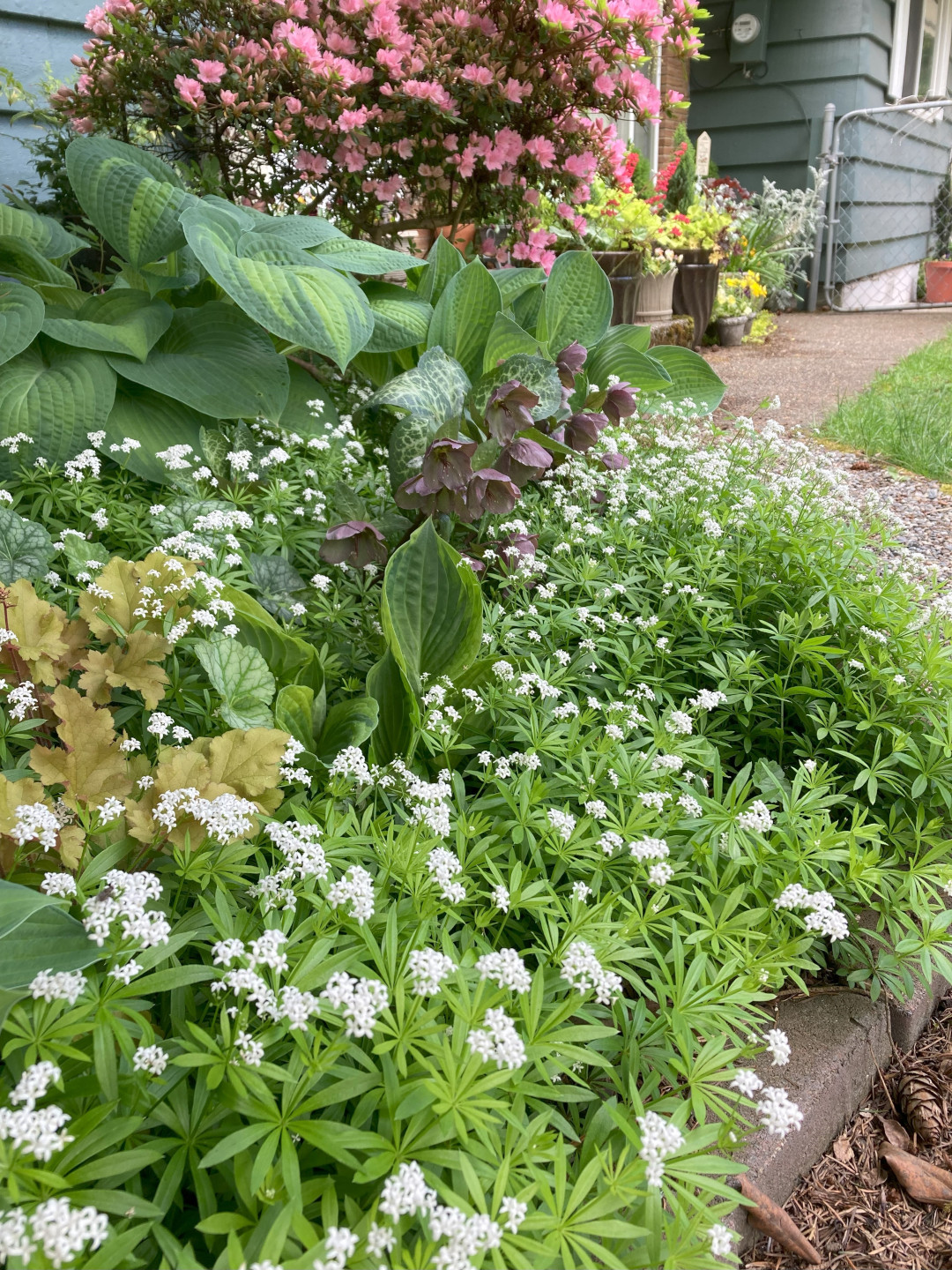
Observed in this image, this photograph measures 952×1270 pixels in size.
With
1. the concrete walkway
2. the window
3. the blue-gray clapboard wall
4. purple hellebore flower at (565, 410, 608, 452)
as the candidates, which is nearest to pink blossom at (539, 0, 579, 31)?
purple hellebore flower at (565, 410, 608, 452)

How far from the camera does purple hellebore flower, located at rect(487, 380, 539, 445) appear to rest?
93.9 inches

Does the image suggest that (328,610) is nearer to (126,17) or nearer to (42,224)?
(42,224)

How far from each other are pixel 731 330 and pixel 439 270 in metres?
5.72

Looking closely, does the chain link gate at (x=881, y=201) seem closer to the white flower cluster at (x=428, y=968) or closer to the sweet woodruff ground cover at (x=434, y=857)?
the sweet woodruff ground cover at (x=434, y=857)

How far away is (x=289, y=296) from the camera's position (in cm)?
234

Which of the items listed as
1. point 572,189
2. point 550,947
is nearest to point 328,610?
point 550,947

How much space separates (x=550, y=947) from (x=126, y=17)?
3569 mm

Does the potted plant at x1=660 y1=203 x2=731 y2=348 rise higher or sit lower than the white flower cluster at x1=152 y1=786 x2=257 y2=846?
higher

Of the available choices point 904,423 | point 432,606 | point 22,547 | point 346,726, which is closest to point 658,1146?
point 346,726

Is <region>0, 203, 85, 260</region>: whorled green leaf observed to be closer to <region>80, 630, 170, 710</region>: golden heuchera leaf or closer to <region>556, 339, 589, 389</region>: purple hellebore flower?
<region>556, 339, 589, 389</region>: purple hellebore flower

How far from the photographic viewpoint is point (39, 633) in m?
1.67

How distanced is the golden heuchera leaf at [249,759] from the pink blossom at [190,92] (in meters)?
2.58

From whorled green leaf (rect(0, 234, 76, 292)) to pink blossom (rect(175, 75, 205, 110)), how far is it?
29.8 inches

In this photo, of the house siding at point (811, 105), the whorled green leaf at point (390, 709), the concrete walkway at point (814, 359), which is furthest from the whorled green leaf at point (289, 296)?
the house siding at point (811, 105)
